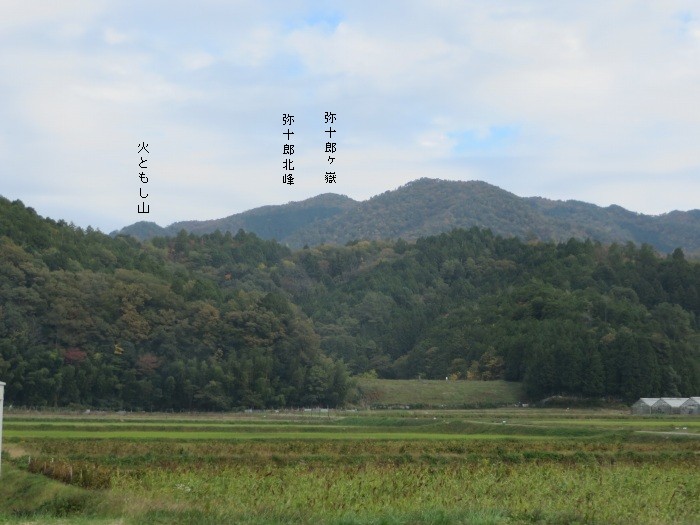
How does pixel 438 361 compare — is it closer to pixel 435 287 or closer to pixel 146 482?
pixel 435 287

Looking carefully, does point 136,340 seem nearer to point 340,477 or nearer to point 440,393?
point 440,393

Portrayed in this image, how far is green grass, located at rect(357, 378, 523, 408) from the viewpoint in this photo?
243ft

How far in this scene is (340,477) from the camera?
22.8m

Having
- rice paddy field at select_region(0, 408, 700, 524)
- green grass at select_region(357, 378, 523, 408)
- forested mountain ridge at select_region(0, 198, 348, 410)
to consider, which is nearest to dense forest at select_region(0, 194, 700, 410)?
forested mountain ridge at select_region(0, 198, 348, 410)

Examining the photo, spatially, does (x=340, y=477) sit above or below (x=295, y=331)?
below

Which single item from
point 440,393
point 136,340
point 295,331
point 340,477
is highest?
point 295,331

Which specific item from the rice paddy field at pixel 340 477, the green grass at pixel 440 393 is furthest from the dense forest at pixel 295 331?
the rice paddy field at pixel 340 477

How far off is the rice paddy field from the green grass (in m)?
33.9

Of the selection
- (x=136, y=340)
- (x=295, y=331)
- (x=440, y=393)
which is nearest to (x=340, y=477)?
(x=136, y=340)

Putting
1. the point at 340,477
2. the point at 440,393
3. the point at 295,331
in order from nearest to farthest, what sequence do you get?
the point at 340,477 < the point at 440,393 < the point at 295,331

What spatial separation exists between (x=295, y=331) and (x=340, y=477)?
54.5 meters

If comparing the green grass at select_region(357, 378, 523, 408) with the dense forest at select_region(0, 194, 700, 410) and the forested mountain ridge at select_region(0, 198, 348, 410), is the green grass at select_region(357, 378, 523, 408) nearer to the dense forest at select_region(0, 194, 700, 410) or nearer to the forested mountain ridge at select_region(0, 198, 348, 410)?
the dense forest at select_region(0, 194, 700, 410)

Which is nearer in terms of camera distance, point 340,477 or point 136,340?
point 340,477

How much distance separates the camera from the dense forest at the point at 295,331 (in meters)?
68.5
